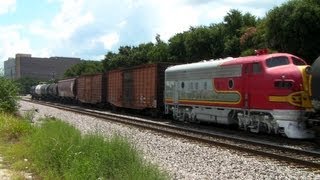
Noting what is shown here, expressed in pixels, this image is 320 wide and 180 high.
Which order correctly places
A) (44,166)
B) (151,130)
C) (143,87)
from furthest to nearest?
(143,87), (151,130), (44,166)

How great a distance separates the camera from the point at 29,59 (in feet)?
535

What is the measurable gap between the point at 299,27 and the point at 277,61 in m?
11.2

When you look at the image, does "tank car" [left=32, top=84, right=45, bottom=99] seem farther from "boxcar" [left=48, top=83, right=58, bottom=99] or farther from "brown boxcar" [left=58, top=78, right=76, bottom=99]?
"brown boxcar" [left=58, top=78, right=76, bottom=99]

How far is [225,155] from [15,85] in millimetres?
21361

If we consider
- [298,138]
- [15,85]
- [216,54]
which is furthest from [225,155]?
[216,54]

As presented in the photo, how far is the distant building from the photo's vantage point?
521 ft

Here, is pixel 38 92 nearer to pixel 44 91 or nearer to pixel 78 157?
pixel 44 91

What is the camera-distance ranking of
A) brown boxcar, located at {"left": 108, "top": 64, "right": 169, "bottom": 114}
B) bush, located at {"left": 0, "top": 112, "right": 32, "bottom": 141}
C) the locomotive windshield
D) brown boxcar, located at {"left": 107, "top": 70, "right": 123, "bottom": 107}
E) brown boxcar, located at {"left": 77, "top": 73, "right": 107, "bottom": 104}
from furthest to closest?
1. brown boxcar, located at {"left": 77, "top": 73, "right": 107, "bottom": 104}
2. brown boxcar, located at {"left": 107, "top": 70, "right": 123, "bottom": 107}
3. brown boxcar, located at {"left": 108, "top": 64, "right": 169, "bottom": 114}
4. the locomotive windshield
5. bush, located at {"left": 0, "top": 112, "right": 32, "bottom": 141}

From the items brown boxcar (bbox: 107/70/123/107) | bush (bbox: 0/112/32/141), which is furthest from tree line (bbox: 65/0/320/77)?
bush (bbox: 0/112/32/141)

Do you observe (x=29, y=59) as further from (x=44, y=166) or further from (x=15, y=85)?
(x=44, y=166)

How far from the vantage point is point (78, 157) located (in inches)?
387

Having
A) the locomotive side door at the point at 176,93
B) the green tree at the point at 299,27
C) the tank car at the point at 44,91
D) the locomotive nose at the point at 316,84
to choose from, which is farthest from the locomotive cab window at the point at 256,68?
the tank car at the point at 44,91

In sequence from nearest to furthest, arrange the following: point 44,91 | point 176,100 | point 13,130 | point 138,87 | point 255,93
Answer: point 13,130 → point 255,93 → point 176,100 → point 138,87 → point 44,91

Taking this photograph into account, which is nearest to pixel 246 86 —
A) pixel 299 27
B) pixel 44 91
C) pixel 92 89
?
pixel 299 27
